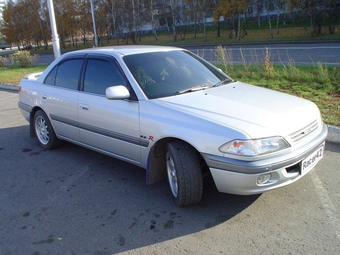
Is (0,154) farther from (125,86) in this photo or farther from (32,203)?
(125,86)

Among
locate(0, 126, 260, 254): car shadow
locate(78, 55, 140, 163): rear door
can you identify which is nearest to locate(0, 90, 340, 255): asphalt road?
locate(0, 126, 260, 254): car shadow

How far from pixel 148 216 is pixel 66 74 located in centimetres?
271

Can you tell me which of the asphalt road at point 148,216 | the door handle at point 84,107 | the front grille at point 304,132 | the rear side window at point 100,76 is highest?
the rear side window at point 100,76

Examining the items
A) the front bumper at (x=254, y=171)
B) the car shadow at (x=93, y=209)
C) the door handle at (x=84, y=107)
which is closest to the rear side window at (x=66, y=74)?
the door handle at (x=84, y=107)

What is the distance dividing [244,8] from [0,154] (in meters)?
30.4

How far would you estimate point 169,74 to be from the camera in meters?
4.14

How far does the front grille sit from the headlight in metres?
0.15

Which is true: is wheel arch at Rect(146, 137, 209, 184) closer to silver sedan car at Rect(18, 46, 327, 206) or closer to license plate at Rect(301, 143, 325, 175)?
silver sedan car at Rect(18, 46, 327, 206)

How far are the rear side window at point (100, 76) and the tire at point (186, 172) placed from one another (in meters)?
1.18

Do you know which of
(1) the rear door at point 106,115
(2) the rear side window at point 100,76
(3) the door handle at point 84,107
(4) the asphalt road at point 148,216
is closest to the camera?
(4) the asphalt road at point 148,216

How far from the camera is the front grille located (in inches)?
126

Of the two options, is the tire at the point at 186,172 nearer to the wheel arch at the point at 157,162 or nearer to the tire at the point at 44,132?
the wheel arch at the point at 157,162

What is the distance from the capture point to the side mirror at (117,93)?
3.69m

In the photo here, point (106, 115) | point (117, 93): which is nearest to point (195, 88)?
point (117, 93)
